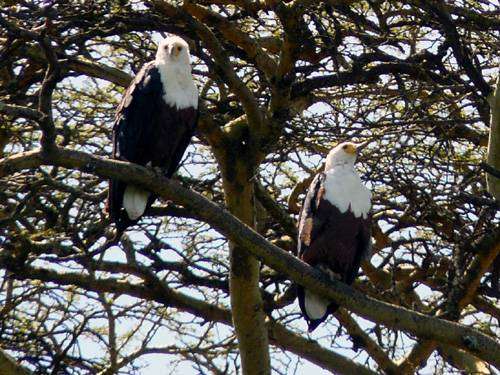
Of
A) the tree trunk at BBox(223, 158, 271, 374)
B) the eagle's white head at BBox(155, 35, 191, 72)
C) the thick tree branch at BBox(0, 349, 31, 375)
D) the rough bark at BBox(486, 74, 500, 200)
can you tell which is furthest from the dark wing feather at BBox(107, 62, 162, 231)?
the rough bark at BBox(486, 74, 500, 200)

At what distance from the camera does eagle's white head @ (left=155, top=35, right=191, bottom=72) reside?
6.12 metres

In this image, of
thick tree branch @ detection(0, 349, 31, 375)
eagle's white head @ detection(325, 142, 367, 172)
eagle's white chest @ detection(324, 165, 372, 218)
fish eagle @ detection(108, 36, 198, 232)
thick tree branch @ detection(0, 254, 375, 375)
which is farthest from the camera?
thick tree branch @ detection(0, 254, 375, 375)

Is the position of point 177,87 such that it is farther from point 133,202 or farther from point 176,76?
point 133,202

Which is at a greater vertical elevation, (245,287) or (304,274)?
(245,287)

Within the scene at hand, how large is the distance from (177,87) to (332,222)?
125 cm

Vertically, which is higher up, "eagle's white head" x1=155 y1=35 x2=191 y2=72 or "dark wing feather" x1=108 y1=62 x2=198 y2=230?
"eagle's white head" x1=155 y1=35 x2=191 y2=72

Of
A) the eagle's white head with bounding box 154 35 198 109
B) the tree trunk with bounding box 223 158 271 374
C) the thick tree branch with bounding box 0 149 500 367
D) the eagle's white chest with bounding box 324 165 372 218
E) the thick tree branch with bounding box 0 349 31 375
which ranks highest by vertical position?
the eagle's white head with bounding box 154 35 198 109

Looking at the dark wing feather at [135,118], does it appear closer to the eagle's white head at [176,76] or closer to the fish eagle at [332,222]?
the eagle's white head at [176,76]

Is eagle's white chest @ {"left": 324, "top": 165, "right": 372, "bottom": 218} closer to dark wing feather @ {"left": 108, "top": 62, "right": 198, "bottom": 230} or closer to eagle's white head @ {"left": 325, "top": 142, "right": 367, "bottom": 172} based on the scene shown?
eagle's white head @ {"left": 325, "top": 142, "right": 367, "bottom": 172}

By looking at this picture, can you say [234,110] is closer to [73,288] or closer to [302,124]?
[302,124]

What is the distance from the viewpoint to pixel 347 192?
6.25 metres

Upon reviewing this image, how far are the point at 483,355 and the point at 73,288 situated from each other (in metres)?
3.47

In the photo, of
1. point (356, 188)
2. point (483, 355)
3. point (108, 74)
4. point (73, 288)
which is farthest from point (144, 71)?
point (483, 355)

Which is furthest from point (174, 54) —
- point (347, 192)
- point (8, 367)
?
point (8, 367)
